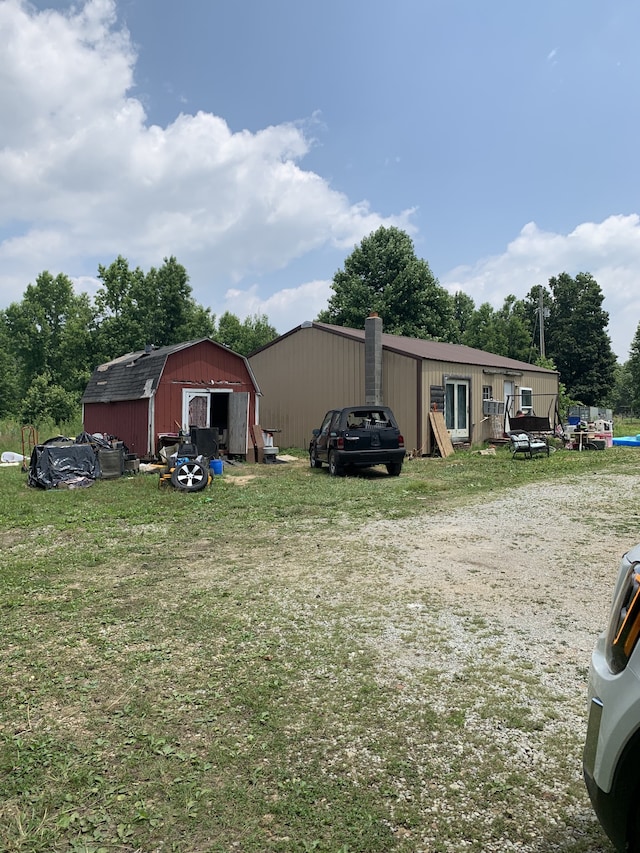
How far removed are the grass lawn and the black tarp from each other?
21.4 ft

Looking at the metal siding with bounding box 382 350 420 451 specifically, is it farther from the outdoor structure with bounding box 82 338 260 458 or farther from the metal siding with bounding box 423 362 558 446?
the outdoor structure with bounding box 82 338 260 458

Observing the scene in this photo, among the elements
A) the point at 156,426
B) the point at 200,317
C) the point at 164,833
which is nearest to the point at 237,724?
the point at 164,833

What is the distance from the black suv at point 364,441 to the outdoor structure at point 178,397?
15.5 feet

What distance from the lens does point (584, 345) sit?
46156mm

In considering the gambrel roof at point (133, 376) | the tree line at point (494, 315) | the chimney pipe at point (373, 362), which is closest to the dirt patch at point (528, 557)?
the chimney pipe at point (373, 362)

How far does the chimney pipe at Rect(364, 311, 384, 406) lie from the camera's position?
18156mm

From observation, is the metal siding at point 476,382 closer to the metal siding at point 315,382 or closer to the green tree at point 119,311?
the metal siding at point 315,382

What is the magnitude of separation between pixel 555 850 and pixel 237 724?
1.54m

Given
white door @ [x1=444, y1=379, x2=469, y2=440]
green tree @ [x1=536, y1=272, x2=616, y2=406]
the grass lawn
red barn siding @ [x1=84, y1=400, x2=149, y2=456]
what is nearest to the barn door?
red barn siding @ [x1=84, y1=400, x2=149, y2=456]

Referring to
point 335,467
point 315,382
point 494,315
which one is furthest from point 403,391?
point 494,315

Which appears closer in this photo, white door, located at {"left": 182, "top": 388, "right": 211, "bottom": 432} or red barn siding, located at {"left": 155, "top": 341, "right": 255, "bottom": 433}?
red barn siding, located at {"left": 155, "top": 341, "right": 255, "bottom": 433}

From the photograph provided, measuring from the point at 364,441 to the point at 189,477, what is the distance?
4008 millimetres

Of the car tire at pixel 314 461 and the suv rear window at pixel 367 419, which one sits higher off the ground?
the suv rear window at pixel 367 419

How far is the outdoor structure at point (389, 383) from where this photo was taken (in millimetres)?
17859
